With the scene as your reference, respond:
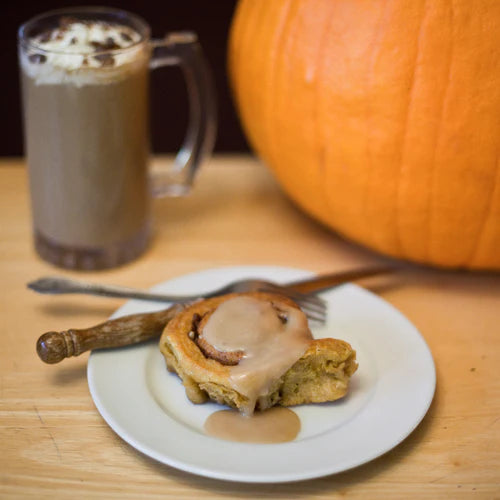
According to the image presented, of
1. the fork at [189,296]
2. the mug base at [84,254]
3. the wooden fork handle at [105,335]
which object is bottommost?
the mug base at [84,254]

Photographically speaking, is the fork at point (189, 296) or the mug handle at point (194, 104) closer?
the fork at point (189, 296)

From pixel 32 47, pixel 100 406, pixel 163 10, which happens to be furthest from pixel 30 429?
pixel 163 10

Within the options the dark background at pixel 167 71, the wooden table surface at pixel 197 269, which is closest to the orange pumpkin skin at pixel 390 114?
the wooden table surface at pixel 197 269

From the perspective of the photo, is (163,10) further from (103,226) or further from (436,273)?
(436,273)

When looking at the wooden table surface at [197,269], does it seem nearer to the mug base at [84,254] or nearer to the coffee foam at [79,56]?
the mug base at [84,254]

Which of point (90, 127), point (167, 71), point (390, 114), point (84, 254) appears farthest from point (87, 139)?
point (167, 71)

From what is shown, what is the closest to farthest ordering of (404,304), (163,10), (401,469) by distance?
(401,469), (404,304), (163,10)

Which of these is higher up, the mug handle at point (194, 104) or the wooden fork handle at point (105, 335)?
the mug handle at point (194, 104)
